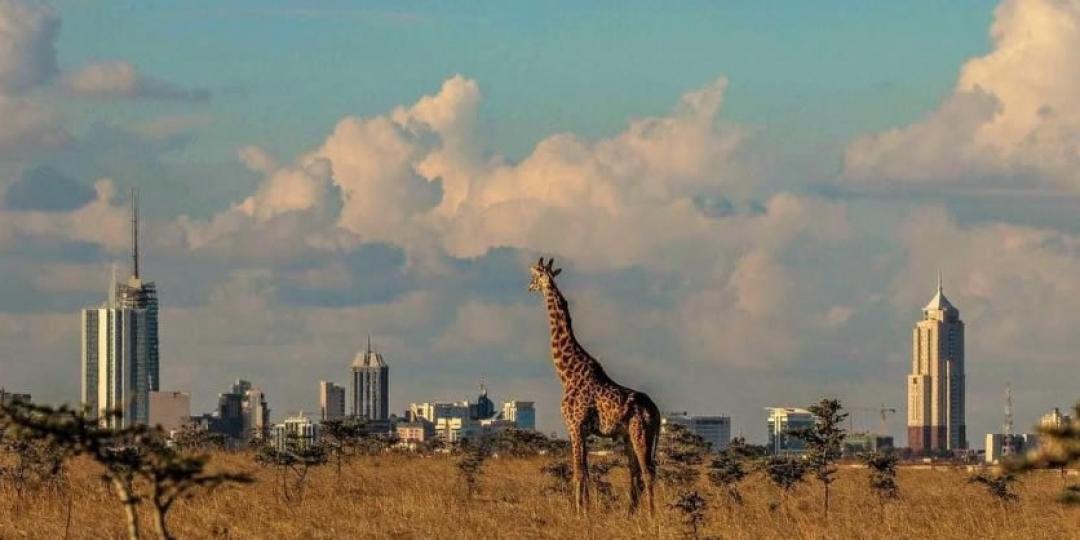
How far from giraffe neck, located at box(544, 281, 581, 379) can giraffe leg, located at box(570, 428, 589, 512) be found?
1.68m

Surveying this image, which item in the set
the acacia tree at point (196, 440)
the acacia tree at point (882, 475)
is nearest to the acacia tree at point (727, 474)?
the acacia tree at point (882, 475)

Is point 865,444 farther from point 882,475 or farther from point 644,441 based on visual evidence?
point 644,441

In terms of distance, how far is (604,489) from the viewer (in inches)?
1645

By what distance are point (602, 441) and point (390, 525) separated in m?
21.2

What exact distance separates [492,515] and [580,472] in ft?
7.04

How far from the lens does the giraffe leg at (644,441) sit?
37.6 metres

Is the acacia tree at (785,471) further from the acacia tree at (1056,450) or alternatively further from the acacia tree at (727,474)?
the acacia tree at (1056,450)

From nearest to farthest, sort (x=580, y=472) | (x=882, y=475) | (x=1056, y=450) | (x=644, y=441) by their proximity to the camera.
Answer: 1. (x=1056, y=450)
2. (x=580, y=472)
3. (x=644, y=441)
4. (x=882, y=475)

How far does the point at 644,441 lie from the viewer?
124 ft

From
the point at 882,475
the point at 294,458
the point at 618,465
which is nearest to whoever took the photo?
the point at 294,458

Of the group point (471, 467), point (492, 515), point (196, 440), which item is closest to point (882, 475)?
point (471, 467)

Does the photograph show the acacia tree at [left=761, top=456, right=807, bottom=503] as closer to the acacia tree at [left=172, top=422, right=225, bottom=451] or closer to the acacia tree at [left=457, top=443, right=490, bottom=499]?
the acacia tree at [left=457, top=443, right=490, bottom=499]

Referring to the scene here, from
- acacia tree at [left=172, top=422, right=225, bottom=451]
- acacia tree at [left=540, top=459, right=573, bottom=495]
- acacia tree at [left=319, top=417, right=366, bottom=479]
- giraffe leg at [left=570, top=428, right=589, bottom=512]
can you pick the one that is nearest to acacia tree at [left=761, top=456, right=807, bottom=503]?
acacia tree at [left=540, top=459, right=573, bottom=495]

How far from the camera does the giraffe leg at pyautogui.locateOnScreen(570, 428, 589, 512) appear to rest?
37.1 metres
